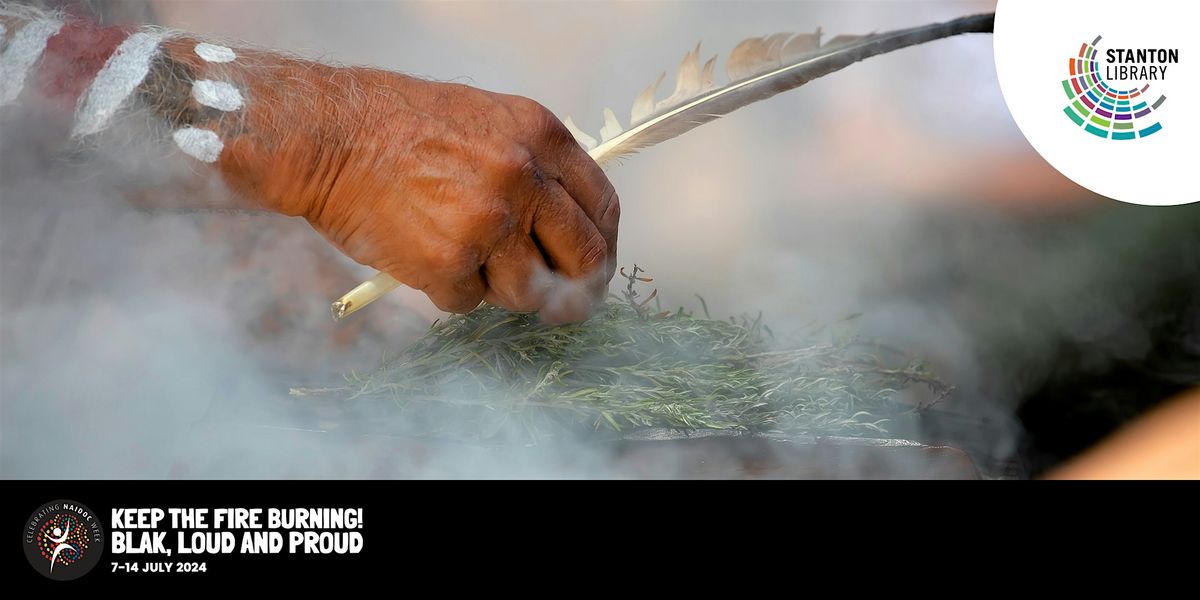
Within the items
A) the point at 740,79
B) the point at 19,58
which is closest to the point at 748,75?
the point at 740,79

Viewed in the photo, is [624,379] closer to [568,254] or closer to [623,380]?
[623,380]

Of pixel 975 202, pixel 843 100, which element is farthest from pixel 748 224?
pixel 975 202

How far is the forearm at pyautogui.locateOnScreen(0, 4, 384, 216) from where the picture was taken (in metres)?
1.40

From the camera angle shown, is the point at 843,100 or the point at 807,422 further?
the point at 843,100

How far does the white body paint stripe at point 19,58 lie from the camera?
1376mm

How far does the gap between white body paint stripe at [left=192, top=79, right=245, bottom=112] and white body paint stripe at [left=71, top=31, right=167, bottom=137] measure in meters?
0.09

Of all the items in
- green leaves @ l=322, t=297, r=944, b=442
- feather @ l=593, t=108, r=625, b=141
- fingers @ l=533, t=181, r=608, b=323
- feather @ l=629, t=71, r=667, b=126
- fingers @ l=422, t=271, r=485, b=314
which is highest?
feather @ l=629, t=71, r=667, b=126

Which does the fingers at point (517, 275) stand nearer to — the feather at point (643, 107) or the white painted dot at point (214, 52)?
the feather at point (643, 107)

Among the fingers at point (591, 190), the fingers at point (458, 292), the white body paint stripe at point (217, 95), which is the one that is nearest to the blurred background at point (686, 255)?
the white body paint stripe at point (217, 95)

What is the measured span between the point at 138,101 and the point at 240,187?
0.22 meters

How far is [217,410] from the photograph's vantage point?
5.49 ft

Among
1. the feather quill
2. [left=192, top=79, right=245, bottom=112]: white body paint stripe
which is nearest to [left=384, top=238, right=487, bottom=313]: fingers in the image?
[left=192, top=79, right=245, bottom=112]: white body paint stripe
